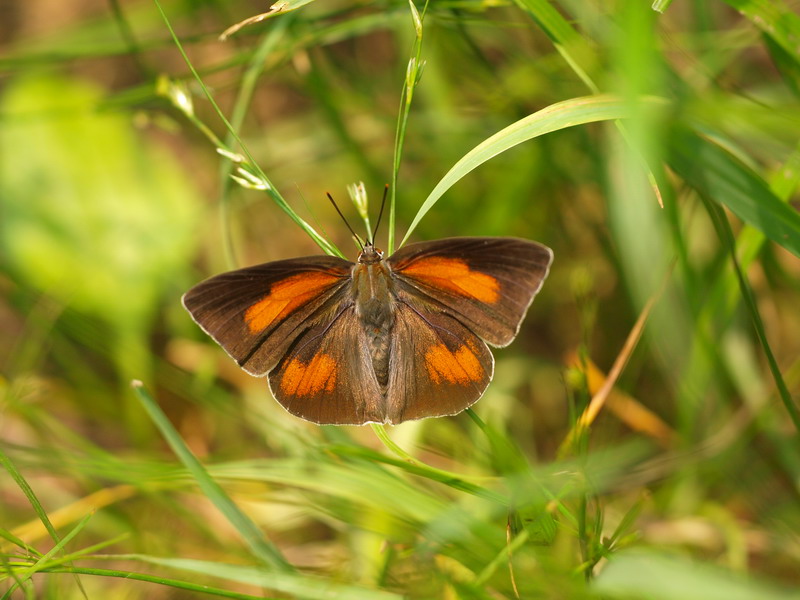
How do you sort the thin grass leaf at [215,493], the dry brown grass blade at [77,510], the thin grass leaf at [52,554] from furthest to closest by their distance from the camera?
1. the dry brown grass blade at [77,510]
2. the thin grass leaf at [215,493]
3. the thin grass leaf at [52,554]

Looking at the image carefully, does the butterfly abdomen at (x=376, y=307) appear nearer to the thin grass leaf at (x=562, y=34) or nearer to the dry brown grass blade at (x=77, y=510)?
the thin grass leaf at (x=562, y=34)

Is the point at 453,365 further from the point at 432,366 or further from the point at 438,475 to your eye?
the point at 438,475

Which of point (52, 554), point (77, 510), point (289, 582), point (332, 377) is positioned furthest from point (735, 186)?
point (77, 510)

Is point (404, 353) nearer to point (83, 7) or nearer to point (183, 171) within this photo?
point (183, 171)

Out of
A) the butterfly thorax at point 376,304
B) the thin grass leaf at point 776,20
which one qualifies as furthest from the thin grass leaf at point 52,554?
the thin grass leaf at point 776,20

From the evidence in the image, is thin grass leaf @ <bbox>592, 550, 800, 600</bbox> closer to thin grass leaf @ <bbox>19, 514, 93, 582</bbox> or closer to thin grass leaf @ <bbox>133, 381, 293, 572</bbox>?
thin grass leaf @ <bbox>133, 381, 293, 572</bbox>

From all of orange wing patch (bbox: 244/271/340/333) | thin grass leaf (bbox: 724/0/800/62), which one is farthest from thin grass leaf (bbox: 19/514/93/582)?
thin grass leaf (bbox: 724/0/800/62)

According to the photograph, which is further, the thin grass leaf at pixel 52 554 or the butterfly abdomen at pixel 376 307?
the butterfly abdomen at pixel 376 307
